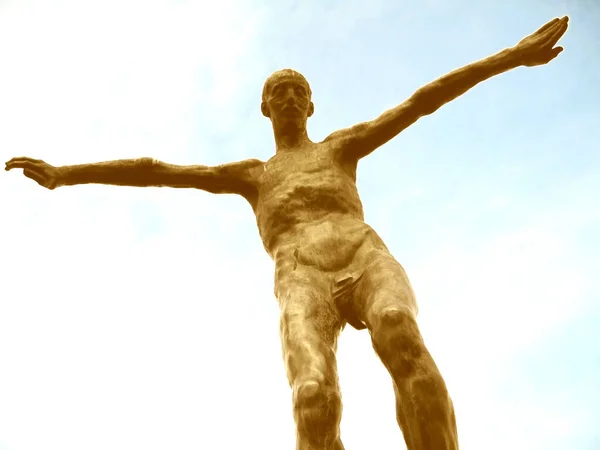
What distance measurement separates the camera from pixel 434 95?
27.7 feet

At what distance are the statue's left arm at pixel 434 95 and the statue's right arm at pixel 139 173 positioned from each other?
107cm

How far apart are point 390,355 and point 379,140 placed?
2922 mm

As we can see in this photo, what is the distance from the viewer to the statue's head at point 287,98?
8625mm

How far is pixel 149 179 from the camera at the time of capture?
863 centimetres

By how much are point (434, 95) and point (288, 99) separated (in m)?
1.55

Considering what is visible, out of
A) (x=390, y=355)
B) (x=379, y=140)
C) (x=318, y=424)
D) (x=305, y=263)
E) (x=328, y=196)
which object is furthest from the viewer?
(x=379, y=140)

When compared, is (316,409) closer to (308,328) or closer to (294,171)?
(308,328)

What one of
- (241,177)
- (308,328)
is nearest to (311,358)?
(308,328)

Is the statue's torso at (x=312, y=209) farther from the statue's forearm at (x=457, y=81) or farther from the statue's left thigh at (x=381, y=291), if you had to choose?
the statue's forearm at (x=457, y=81)

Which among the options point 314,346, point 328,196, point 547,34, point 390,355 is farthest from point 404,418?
point 547,34

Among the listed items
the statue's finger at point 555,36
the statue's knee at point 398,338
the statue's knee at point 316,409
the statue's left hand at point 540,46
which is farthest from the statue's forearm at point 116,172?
the statue's finger at point 555,36

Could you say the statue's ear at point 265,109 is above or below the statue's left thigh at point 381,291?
above

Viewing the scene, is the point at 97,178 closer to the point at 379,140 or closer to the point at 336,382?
the point at 379,140

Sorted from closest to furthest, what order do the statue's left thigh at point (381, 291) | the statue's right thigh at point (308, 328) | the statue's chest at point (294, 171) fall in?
the statue's right thigh at point (308, 328) → the statue's left thigh at point (381, 291) → the statue's chest at point (294, 171)
